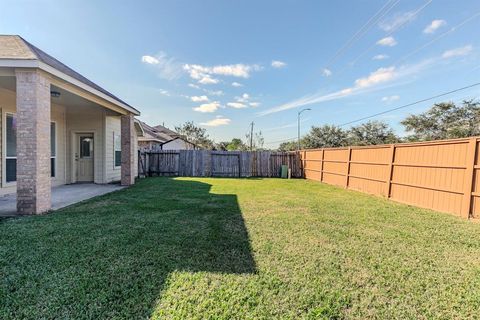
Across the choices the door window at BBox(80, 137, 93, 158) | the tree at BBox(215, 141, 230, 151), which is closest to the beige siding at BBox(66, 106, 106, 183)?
the door window at BBox(80, 137, 93, 158)

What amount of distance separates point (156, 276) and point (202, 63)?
1343 cm

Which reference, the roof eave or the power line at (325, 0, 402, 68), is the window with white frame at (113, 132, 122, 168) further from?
the power line at (325, 0, 402, 68)

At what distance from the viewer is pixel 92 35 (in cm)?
934

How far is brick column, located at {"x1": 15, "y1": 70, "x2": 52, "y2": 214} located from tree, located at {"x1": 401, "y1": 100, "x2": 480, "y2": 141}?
2610cm

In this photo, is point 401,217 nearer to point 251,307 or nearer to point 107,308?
point 251,307

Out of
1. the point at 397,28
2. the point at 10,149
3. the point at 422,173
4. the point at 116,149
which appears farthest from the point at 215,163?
the point at 397,28

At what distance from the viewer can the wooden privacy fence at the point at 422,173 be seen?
5.13 metres

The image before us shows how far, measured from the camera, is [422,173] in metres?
6.40

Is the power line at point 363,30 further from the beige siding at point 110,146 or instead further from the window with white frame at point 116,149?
the window with white frame at point 116,149

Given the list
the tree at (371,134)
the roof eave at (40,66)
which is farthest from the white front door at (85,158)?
the tree at (371,134)

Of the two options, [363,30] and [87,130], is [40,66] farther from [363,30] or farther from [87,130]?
[363,30]

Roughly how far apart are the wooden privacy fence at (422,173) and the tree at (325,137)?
2619 cm

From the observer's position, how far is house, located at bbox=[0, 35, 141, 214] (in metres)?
4.76

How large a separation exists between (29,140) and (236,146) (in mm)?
35585
